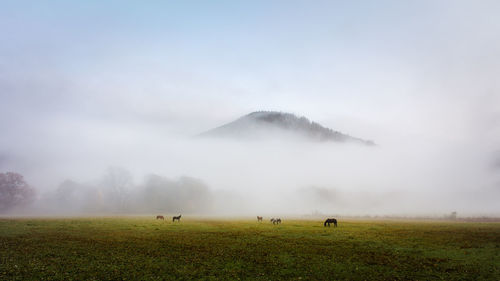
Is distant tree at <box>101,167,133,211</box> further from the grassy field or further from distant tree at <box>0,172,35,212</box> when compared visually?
the grassy field

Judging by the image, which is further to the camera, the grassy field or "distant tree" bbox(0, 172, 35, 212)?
"distant tree" bbox(0, 172, 35, 212)

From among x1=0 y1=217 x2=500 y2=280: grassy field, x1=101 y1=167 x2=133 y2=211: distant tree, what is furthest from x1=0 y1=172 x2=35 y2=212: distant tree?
x1=0 y1=217 x2=500 y2=280: grassy field

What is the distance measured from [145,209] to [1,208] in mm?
56974

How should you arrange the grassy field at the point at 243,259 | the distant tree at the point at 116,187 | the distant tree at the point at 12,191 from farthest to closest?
the distant tree at the point at 116,187, the distant tree at the point at 12,191, the grassy field at the point at 243,259

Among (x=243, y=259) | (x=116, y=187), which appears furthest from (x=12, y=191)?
(x=243, y=259)

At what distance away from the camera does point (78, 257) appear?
25.2 m

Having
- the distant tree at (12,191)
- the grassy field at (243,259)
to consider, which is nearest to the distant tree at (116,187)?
the distant tree at (12,191)

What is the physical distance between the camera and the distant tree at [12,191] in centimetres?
10450

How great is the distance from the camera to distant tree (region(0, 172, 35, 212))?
104m

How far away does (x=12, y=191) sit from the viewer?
4183 inches

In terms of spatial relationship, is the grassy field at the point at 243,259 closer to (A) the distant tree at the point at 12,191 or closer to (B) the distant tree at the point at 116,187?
(A) the distant tree at the point at 12,191

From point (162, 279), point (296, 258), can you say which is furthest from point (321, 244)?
point (162, 279)

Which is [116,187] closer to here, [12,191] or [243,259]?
[12,191]

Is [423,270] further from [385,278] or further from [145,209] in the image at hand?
[145,209]
